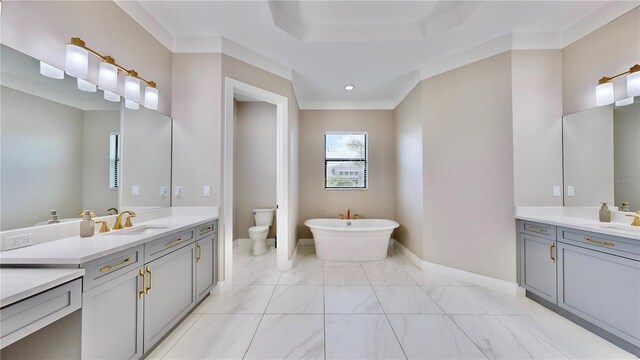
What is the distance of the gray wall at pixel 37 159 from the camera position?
123 cm

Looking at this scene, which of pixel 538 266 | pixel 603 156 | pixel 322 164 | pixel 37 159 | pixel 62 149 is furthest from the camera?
pixel 322 164

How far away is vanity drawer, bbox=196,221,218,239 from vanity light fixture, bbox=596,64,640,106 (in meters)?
3.93

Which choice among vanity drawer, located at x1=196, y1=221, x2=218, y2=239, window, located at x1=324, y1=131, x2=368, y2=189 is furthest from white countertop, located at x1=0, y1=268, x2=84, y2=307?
window, located at x1=324, y1=131, x2=368, y2=189

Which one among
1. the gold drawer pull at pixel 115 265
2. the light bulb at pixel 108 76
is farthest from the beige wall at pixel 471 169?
the light bulb at pixel 108 76

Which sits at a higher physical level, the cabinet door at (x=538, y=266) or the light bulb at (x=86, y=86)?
the light bulb at (x=86, y=86)

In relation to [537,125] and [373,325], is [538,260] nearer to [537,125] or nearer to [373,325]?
[537,125]

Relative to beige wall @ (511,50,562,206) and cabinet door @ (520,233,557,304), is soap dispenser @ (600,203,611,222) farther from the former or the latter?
cabinet door @ (520,233,557,304)

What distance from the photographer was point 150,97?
2.18m

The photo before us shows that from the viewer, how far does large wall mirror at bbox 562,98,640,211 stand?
194 centimetres

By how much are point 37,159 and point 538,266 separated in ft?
13.4

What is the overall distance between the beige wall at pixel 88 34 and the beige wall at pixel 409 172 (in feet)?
10.6

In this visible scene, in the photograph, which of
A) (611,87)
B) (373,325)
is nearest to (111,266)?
(373,325)

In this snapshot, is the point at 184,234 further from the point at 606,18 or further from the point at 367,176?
the point at 606,18

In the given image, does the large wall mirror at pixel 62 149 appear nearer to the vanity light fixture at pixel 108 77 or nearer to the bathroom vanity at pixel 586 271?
the vanity light fixture at pixel 108 77
